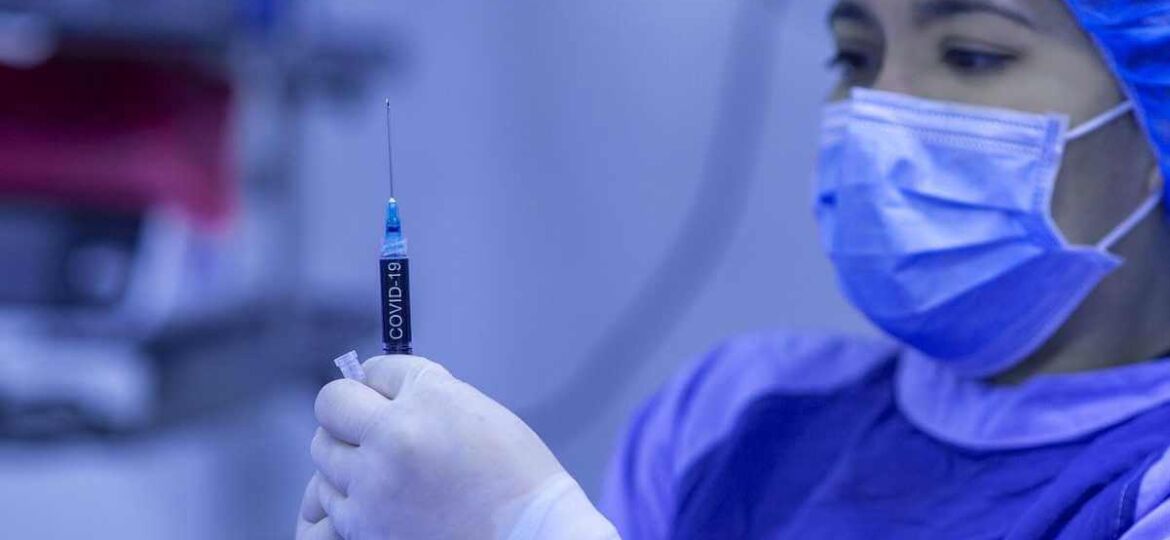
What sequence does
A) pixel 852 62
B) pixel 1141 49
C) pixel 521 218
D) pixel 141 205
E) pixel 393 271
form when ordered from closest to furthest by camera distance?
pixel 393 271
pixel 1141 49
pixel 852 62
pixel 141 205
pixel 521 218

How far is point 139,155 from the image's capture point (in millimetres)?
1265

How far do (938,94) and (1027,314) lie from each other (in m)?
0.16

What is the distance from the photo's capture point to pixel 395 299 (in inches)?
25.9

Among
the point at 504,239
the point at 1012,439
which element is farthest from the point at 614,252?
the point at 1012,439

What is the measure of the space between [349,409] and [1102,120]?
1.74 ft

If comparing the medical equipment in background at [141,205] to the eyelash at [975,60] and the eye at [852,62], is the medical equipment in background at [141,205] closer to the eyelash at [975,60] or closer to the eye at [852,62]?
the eye at [852,62]

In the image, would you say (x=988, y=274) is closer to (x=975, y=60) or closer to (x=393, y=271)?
(x=975, y=60)

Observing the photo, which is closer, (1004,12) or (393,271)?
(393,271)

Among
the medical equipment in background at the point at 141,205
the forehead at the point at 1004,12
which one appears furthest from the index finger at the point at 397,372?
the medical equipment in background at the point at 141,205

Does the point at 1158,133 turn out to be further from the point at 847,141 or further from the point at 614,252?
the point at 614,252

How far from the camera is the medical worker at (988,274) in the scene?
2.77 feet

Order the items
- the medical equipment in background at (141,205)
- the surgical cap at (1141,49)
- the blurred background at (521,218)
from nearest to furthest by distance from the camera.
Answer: the surgical cap at (1141,49), the medical equipment in background at (141,205), the blurred background at (521,218)

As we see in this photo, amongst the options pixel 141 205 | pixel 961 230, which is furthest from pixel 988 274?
pixel 141 205

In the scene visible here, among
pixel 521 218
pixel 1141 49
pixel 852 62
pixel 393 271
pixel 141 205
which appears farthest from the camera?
pixel 521 218
